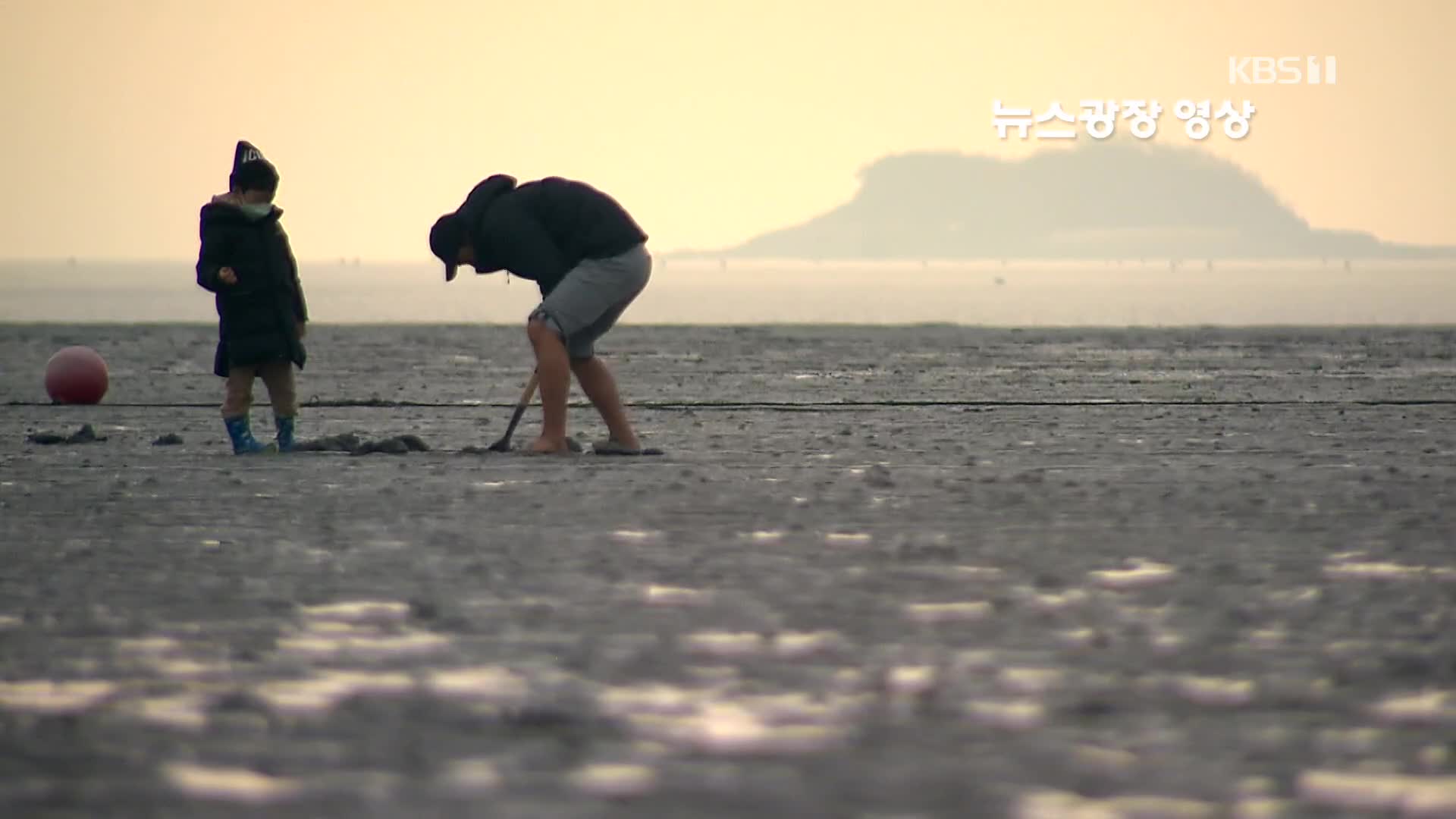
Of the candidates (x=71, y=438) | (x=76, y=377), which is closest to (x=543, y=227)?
(x=71, y=438)

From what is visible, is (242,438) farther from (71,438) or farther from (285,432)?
(71,438)

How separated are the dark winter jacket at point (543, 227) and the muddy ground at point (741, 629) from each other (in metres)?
1.14

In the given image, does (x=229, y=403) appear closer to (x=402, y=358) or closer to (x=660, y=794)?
(x=660, y=794)

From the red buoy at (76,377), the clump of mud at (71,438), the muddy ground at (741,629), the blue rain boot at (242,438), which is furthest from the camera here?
the red buoy at (76,377)

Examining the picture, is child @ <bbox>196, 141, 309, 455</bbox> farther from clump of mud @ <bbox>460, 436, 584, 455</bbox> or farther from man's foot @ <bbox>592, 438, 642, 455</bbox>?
man's foot @ <bbox>592, 438, 642, 455</bbox>

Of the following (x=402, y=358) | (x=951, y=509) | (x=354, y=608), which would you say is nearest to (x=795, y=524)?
(x=951, y=509)

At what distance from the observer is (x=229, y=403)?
11547mm

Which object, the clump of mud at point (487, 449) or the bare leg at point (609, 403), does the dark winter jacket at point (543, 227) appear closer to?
the bare leg at point (609, 403)

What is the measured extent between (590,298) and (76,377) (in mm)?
6297

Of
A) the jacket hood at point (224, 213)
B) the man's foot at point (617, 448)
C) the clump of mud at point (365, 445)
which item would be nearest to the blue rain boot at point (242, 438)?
the clump of mud at point (365, 445)

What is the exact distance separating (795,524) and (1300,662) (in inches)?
118

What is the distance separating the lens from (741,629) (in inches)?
210

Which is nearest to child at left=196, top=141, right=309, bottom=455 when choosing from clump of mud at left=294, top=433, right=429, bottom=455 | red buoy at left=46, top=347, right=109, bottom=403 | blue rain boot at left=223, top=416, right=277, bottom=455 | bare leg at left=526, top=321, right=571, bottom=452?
blue rain boot at left=223, top=416, right=277, bottom=455

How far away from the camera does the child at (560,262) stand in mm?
11117
